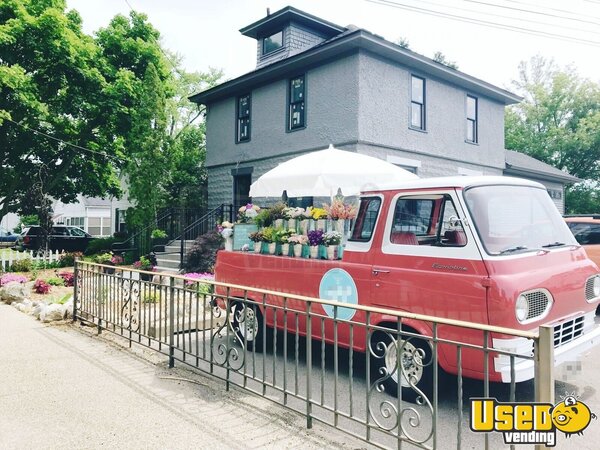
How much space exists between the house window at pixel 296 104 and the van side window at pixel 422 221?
9.56m

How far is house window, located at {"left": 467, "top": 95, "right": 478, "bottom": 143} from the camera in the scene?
15805 mm

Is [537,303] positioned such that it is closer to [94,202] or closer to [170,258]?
[170,258]

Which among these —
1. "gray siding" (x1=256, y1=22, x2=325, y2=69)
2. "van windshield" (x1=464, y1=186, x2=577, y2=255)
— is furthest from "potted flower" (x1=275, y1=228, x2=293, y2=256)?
"gray siding" (x1=256, y1=22, x2=325, y2=69)

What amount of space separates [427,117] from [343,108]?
3311 mm

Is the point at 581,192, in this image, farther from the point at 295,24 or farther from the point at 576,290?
the point at 576,290

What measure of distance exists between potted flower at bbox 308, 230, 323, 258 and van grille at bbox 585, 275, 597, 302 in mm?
2734

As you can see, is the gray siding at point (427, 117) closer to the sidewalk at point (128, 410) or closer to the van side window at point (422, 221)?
the van side window at point (422, 221)

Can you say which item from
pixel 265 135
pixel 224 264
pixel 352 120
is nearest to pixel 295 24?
pixel 265 135

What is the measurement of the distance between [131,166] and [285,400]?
14.9 metres

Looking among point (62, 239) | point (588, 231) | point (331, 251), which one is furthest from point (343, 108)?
point (62, 239)

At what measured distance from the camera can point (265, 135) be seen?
14930 mm

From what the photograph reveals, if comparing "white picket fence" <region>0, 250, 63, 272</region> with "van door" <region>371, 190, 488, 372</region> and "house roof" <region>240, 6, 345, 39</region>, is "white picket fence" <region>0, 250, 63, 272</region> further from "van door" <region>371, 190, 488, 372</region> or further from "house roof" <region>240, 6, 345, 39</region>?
"van door" <region>371, 190, 488, 372</region>

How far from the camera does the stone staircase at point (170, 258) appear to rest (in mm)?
13461

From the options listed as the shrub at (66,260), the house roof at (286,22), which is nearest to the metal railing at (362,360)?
the shrub at (66,260)
